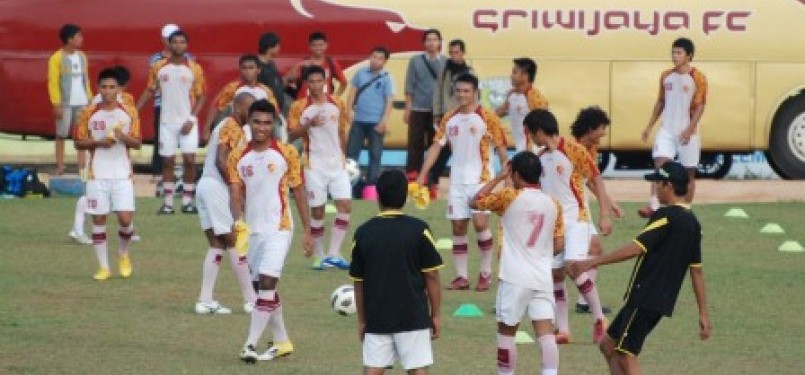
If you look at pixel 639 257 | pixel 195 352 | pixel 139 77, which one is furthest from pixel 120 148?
pixel 139 77

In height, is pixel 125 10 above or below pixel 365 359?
above

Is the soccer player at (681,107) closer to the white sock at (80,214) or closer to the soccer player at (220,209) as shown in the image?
the white sock at (80,214)

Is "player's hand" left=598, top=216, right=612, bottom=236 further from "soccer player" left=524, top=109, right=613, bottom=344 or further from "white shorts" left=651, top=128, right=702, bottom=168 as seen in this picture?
"white shorts" left=651, top=128, right=702, bottom=168

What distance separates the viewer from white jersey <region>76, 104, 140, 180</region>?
21891 millimetres

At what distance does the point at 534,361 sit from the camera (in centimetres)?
1744

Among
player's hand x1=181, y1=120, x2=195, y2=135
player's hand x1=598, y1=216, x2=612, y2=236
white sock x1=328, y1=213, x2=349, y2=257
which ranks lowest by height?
white sock x1=328, y1=213, x2=349, y2=257

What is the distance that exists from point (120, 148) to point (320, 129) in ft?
7.81

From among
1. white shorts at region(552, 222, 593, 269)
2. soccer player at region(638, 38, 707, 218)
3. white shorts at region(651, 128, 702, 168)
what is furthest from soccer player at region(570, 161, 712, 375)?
white shorts at region(651, 128, 702, 168)

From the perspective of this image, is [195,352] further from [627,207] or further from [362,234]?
[627,207]

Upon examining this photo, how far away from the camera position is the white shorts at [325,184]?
23453 mm

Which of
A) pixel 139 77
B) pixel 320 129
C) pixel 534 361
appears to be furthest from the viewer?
pixel 139 77

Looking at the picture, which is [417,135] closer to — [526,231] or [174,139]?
[174,139]

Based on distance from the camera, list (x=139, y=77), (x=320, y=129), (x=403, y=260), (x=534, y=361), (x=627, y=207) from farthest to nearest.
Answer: (x=139, y=77) → (x=627, y=207) → (x=320, y=129) → (x=534, y=361) → (x=403, y=260)

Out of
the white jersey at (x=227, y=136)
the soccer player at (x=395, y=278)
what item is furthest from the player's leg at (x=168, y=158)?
the soccer player at (x=395, y=278)
